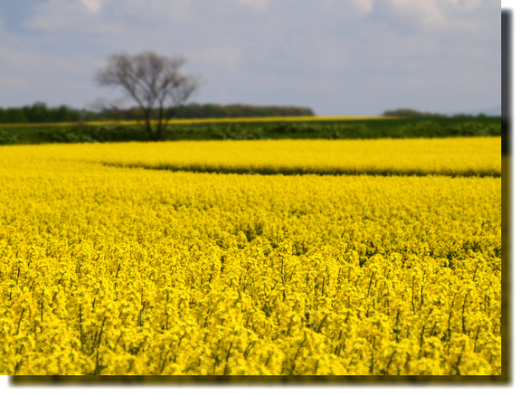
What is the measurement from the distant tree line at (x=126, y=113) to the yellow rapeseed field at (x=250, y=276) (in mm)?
34830

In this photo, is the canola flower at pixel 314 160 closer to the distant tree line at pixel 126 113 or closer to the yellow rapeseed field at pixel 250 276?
the yellow rapeseed field at pixel 250 276

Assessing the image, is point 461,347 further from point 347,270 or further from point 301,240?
point 301,240

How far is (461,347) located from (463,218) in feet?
30.3

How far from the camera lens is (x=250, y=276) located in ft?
28.6

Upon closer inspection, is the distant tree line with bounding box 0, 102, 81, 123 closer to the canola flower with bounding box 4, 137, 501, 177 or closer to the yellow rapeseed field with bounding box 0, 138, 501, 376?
the canola flower with bounding box 4, 137, 501, 177

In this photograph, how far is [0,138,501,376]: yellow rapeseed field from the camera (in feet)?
18.4

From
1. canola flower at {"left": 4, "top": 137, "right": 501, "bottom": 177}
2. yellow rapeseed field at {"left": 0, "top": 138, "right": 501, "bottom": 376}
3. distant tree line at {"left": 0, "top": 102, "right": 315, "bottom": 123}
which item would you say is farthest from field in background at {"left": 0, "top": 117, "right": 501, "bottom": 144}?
yellow rapeseed field at {"left": 0, "top": 138, "right": 501, "bottom": 376}

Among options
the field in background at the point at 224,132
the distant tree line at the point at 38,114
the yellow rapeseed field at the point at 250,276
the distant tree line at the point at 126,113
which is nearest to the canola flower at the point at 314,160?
the yellow rapeseed field at the point at 250,276

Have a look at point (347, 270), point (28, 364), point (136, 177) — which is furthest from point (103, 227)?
point (136, 177)

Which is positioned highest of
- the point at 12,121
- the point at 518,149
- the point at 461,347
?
the point at 12,121

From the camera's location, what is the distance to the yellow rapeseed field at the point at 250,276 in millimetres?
5617

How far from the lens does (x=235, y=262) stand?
9484 mm

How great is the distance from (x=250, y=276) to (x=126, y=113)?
49.2 meters

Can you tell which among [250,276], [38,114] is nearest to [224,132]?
[38,114]
